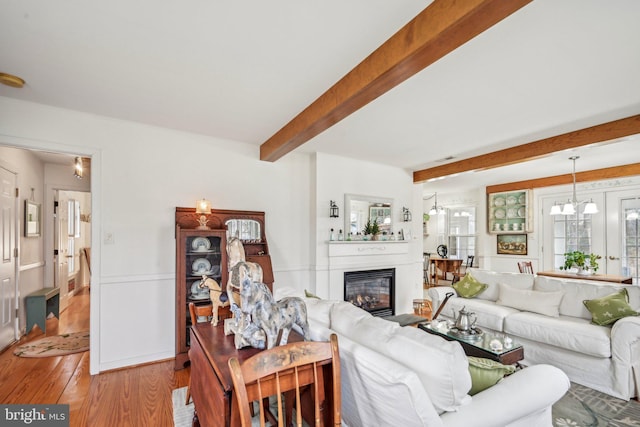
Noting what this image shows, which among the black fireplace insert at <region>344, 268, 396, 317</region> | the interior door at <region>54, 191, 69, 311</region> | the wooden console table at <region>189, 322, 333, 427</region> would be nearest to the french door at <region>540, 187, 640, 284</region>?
the black fireplace insert at <region>344, 268, 396, 317</region>

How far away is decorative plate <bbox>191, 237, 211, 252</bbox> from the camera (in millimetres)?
3365

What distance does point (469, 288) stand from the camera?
13.9ft

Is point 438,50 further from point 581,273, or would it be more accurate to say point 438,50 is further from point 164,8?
point 581,273

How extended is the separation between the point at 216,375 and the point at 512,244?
7.41 m

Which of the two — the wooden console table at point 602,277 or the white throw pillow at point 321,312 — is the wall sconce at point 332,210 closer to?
the white throw pillow at point 321,312

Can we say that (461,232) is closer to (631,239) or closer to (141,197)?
(631,239)

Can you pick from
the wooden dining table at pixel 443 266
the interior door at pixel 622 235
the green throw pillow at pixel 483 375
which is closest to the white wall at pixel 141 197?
the green throw pillow at pixel 483 375

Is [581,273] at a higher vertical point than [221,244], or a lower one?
lower

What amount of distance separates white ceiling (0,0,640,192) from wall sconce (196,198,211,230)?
32.8 inches

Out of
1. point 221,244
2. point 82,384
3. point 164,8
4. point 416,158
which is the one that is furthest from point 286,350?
point 416,158

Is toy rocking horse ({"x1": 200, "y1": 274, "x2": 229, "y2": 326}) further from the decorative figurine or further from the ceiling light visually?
the ceiling light

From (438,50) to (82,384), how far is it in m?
3.85

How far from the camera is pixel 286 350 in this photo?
1.34m

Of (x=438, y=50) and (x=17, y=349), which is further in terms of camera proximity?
(x=17, y=349)
